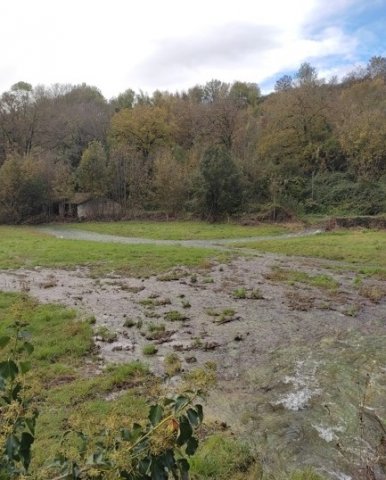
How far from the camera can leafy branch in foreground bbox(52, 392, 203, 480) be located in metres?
2.08

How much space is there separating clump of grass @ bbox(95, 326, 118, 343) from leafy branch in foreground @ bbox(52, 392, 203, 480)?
6998 mm

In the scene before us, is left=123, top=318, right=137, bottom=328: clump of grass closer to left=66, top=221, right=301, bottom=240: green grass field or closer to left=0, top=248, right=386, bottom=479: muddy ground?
left=0, top=248, right=386, bottom=479: muddy ground

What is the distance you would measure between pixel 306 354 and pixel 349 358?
2.62ft

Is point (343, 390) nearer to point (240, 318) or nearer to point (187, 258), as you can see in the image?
point (240, 318)

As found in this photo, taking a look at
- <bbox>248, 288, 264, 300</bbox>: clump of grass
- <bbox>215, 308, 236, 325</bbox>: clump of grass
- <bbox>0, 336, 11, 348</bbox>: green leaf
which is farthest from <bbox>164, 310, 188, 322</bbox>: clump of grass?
<bbox>0, 336, 11, 348</bbox>: green leaf

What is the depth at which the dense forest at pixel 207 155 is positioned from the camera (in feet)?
129

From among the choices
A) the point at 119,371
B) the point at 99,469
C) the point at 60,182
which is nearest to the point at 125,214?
the point at 60,182

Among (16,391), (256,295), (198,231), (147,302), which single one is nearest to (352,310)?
(256,295)

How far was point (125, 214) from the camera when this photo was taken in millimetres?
43938

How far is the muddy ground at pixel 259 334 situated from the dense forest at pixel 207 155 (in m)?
23.3

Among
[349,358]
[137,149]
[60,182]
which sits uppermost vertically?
[137,149]

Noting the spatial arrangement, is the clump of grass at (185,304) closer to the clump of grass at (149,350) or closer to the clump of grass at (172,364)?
the clump of grass at (149,350)

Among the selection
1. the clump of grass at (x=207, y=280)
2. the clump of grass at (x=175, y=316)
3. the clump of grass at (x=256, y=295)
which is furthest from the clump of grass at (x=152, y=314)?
the clump of grass at (x=207, y=280)

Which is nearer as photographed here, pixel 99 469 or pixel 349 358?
pixel 99 469
